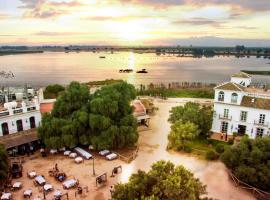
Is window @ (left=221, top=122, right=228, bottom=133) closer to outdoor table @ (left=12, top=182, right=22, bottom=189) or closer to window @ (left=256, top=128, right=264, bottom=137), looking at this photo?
window @ (left=256, top=128, right=264, bottom=137)

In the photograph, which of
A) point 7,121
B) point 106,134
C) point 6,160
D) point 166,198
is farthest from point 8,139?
point 166,198

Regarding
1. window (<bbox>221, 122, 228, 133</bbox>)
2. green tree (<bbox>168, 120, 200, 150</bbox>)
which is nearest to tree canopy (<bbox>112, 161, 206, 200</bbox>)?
green tree (<bbox>168, 120, 200, 150</bbox>)

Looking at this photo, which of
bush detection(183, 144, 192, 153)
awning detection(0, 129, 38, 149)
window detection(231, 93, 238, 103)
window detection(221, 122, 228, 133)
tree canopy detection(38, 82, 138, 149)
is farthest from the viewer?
window detection(221, 122, 228, 133)

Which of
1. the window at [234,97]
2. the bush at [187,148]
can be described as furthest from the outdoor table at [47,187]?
the window at [234,97]

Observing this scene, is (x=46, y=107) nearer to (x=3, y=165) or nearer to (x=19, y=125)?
(x=19, y=125)

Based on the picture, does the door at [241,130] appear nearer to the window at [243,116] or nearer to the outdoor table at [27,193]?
the window at [243,116]

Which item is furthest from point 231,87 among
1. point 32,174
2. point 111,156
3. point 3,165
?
point 3,165
